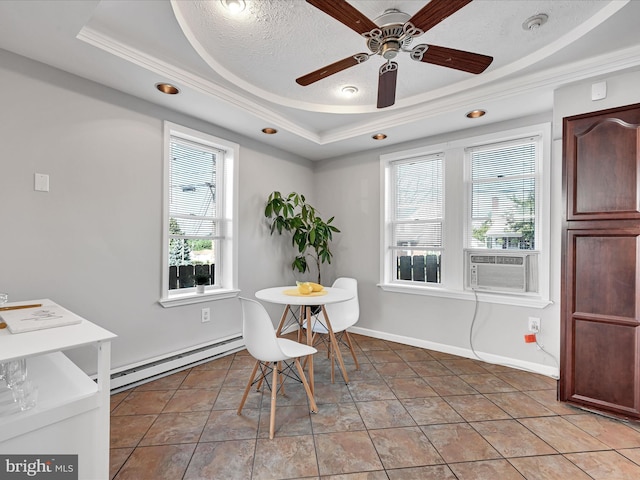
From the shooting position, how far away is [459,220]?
11.2ft

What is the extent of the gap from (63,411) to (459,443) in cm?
204

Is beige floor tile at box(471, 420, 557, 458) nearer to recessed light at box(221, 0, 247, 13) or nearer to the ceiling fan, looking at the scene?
the ceiling fan

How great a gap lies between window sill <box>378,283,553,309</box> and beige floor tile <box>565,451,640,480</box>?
134 cm

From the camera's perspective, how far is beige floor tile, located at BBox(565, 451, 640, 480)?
5.39 feet

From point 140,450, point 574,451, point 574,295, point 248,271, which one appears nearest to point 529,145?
point 574,295

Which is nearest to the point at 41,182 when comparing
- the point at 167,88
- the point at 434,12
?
the point at 167,88

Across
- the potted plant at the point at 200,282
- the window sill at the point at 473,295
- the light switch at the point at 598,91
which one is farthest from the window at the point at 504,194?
the potted plant at the point at 200,282

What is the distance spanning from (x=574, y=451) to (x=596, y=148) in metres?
1.97

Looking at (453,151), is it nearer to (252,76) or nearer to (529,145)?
(529,145)

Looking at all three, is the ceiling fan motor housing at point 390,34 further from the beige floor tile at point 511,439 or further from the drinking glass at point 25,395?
the beige floor tile at point 511,439

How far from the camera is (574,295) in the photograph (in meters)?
2.31

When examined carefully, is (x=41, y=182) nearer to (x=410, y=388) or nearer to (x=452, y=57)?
(x=452, y=57)

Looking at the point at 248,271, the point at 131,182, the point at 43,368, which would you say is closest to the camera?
the point at 43,368

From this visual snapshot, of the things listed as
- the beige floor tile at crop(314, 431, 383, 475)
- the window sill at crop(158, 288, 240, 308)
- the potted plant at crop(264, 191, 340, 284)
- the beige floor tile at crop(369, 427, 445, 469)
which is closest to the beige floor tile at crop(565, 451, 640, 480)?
the beige floor tile at crop(369, 427, 445, 469)
